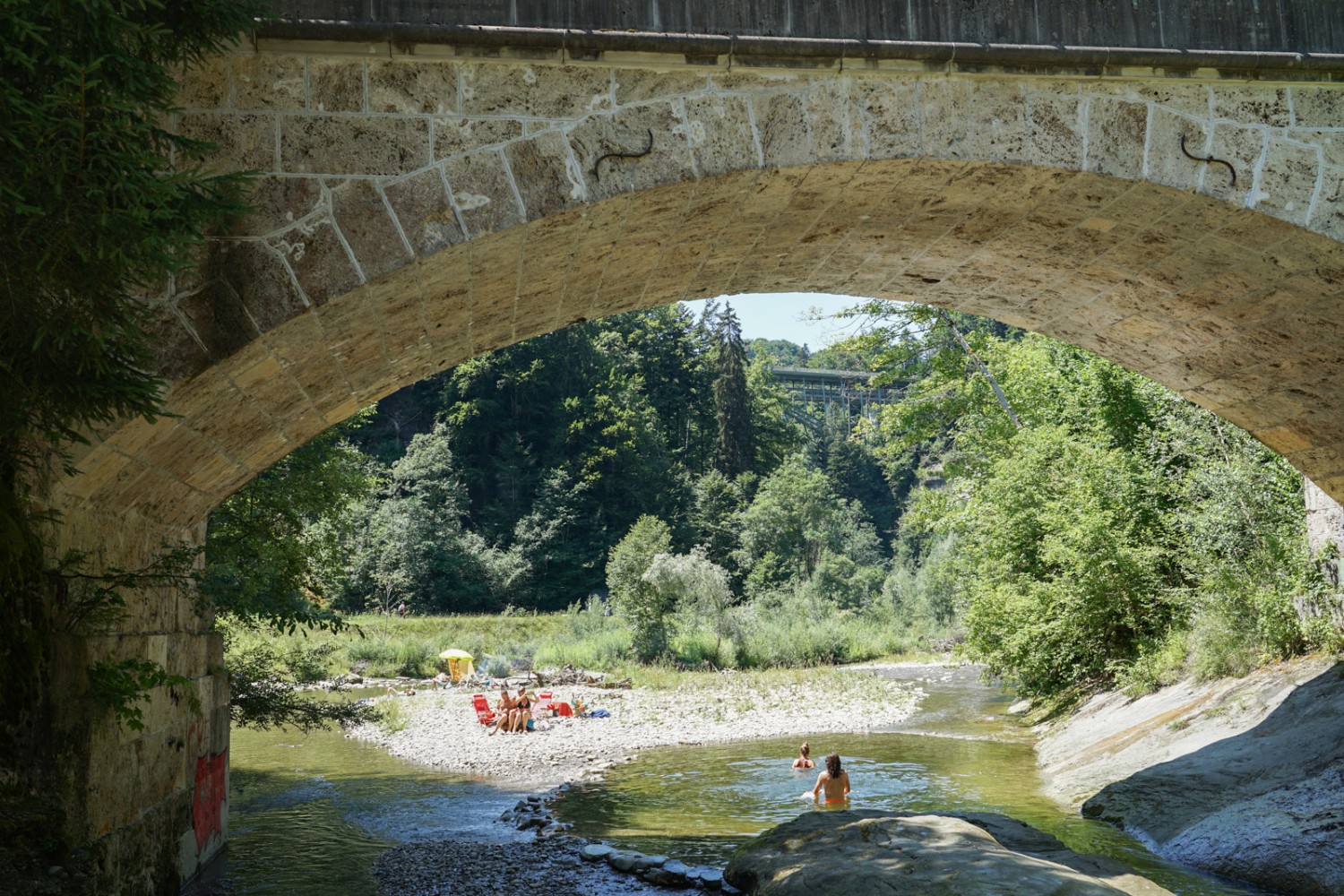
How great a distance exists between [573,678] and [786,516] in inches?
976

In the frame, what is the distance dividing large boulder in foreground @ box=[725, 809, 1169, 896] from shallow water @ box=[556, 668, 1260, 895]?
76cm

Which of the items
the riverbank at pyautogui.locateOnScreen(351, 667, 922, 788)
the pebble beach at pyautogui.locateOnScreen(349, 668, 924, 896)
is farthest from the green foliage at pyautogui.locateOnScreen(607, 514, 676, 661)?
the riverbank at pyautogui.locateOnScreen(351, 667, 922, 788)

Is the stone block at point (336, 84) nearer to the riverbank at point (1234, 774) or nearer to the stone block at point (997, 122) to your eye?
the stone block at point (997, 122)

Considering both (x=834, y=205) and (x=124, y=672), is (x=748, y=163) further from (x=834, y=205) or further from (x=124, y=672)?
(x=124, y=672)

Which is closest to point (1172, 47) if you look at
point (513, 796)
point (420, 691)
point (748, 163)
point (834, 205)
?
point (834, 205)

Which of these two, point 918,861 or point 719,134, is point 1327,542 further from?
point 719,134

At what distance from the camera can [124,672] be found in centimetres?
521

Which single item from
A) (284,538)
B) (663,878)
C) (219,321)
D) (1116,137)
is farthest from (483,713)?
(1116,137)

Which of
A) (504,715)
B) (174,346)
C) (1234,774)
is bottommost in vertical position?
(504,715)

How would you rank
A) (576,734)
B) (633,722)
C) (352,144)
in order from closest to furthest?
1. (352,144)
2. (576,734)
3. (633,722)

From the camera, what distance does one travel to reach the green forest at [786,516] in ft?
37.2

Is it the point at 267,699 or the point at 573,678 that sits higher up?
the point at 267,699

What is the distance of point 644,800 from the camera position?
11.8 m

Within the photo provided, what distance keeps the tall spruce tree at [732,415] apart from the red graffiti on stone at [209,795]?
50301 millimetres
